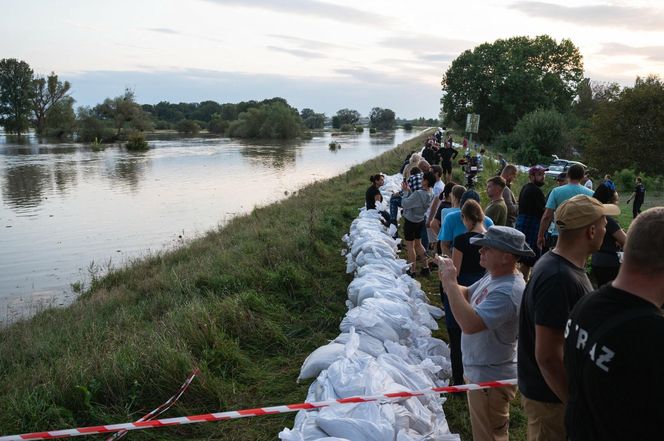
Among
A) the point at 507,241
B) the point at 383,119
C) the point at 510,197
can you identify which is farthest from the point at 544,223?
the point at 383,119

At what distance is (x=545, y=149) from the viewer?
3139 centimetres

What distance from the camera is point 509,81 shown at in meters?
46.6

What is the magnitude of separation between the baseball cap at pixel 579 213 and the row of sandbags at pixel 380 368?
1.55m

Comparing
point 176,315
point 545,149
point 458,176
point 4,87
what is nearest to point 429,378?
point 176,315

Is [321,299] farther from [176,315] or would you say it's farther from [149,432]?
[149,432]

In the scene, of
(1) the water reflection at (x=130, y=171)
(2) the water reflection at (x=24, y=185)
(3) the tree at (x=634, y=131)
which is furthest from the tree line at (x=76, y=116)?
(3) the tree at (x=634, y=131)

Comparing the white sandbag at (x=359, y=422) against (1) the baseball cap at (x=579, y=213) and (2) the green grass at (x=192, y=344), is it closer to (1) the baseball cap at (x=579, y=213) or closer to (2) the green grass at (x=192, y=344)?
(2) the green grass at (x=192, y=344)

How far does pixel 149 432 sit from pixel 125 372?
663 millimetres

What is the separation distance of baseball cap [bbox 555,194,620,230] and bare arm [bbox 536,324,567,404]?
0.49 metres

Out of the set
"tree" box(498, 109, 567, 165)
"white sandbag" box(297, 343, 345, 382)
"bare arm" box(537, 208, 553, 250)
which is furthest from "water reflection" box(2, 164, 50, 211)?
"tree" box(498, 109, 567, 165)

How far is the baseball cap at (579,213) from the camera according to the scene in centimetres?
211

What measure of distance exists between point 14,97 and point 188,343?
270ft

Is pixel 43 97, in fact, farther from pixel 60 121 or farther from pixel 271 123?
pixel 271 123

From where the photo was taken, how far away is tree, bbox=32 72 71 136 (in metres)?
71.4
